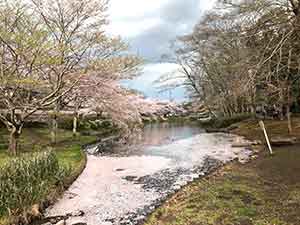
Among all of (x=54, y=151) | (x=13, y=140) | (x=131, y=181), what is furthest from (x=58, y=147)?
(x=131, y=181)

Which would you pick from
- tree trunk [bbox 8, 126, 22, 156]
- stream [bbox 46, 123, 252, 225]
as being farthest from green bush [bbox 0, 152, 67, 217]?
tree trunk [bbox 8, 126, 22, 156]

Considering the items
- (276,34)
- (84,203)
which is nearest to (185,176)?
(84,203)

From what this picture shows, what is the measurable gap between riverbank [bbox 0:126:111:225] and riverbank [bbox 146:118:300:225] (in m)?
2.93

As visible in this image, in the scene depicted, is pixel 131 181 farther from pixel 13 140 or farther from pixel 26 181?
pixel 13 140

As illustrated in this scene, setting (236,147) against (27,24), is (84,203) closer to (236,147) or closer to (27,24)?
(27,24)

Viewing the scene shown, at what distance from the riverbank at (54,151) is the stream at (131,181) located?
28cm

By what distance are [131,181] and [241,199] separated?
4880 mm

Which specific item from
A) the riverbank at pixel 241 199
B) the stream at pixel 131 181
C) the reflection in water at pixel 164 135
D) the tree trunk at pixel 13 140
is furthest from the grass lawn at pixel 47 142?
the riverbank at pixel 241 199

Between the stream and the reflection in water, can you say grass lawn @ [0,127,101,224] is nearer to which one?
the stream

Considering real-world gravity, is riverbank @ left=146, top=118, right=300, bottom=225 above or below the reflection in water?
below

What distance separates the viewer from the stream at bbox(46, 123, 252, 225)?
8570mm

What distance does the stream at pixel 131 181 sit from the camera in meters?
8.57

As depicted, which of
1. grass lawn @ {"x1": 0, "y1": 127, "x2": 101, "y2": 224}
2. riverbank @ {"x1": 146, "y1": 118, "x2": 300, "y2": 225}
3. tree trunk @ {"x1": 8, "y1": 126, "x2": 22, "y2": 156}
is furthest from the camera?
tree trunk @ {"x1": 8, "y1": 126, "x2": 22, "y2": 156}

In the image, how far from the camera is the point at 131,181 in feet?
40.6
